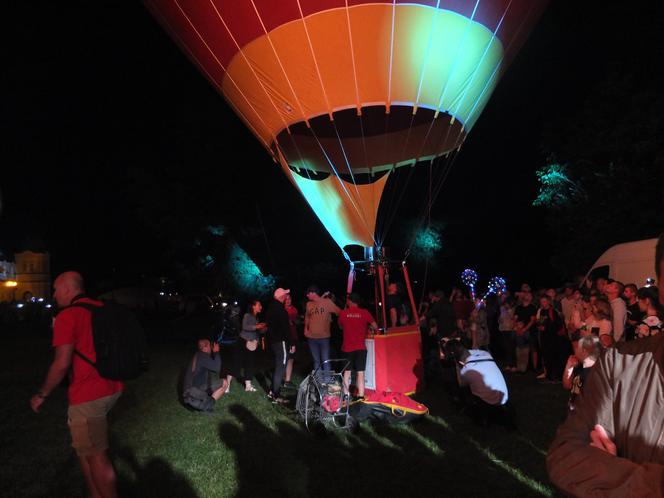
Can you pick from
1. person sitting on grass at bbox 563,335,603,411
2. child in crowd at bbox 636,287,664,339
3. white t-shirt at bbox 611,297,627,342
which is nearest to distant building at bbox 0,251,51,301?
white t-shirt at bbox 611,297,627,342

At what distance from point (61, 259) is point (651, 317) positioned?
54488 millimetres

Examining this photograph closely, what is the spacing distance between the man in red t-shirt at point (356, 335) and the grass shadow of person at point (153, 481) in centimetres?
301

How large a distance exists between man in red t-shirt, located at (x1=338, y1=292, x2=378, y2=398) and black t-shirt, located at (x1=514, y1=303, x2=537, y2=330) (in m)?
3.46

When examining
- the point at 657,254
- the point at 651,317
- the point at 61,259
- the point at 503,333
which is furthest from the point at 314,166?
the point at 61,259

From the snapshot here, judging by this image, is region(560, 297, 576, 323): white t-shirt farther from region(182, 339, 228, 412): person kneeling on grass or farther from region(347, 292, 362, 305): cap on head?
region(182, 339, 228, 412): person kneeling on grass

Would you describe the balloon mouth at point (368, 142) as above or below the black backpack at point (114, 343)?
above

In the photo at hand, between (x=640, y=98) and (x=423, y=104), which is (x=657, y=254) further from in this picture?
(x=640, y=98)

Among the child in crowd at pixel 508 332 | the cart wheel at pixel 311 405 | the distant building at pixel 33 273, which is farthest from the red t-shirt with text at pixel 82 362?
the distant building at pixel 33 273

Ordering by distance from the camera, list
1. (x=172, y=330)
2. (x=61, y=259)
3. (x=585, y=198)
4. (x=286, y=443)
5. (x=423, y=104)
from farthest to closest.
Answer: (x=61, y=259)
(x=172, y=330)
(x=585, y=198)
(x=423, y=104)
(x=286, y=443)

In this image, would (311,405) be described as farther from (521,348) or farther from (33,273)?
(33,273)

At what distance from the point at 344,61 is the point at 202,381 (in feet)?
16.4

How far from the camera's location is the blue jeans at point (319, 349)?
26.5ft

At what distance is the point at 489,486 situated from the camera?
4621 mm

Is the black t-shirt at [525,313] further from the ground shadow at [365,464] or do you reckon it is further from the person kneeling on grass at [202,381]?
the person kneeling on grass at [202,381]
